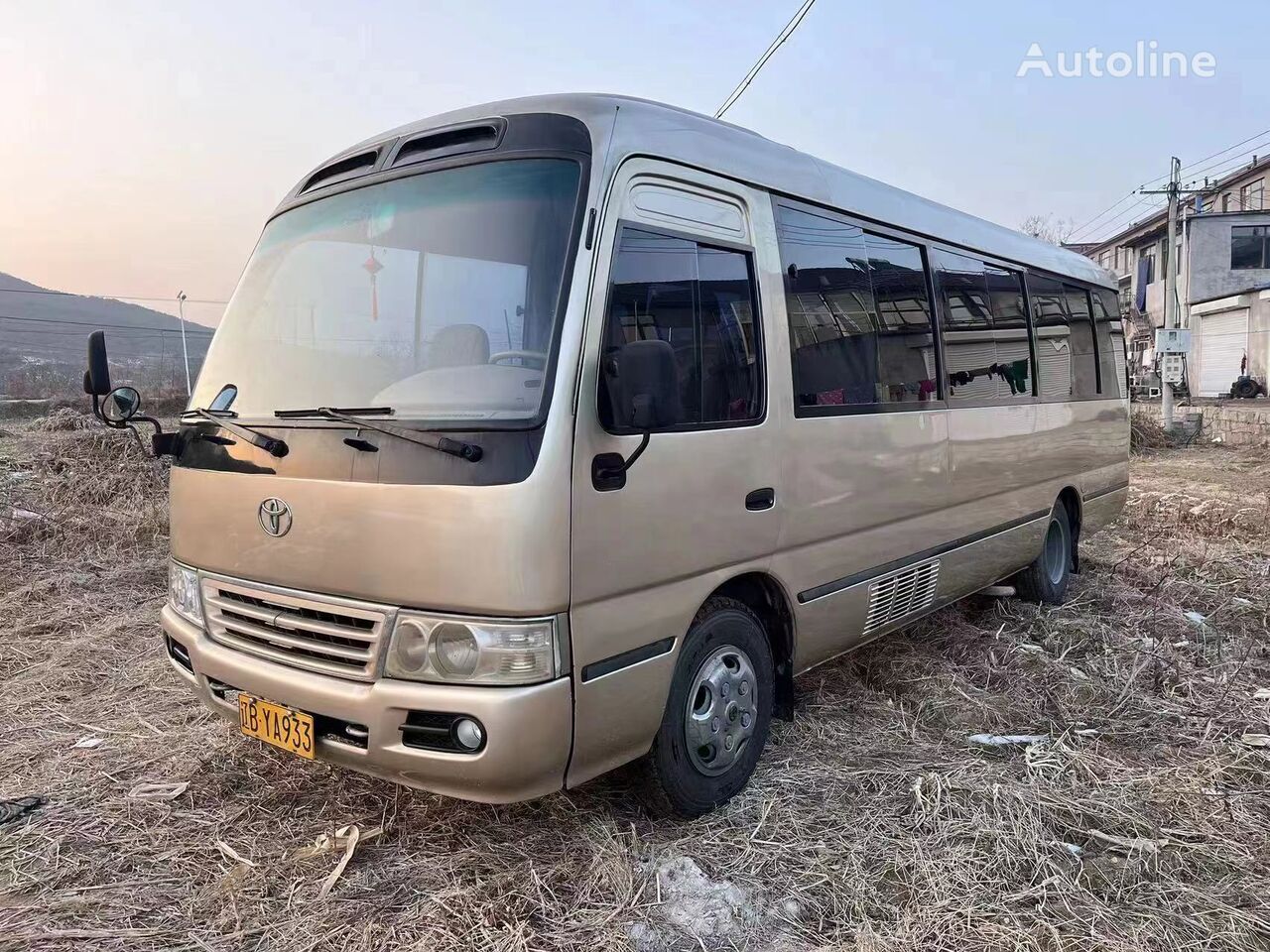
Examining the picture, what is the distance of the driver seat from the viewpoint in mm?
2826

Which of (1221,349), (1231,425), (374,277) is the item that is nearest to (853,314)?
(374,277)

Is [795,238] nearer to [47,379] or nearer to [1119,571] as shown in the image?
[1119,571]

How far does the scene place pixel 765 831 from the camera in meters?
3.24

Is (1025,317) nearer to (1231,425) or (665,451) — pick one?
(665,451)

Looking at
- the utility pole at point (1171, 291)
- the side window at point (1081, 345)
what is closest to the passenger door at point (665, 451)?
the side window at point (1081, 345)

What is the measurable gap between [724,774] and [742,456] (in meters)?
1.27

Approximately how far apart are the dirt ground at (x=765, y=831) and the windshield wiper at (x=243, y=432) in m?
1.47

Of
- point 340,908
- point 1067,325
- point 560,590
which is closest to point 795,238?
point 560,590

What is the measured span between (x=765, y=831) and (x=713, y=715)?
462 millimetres

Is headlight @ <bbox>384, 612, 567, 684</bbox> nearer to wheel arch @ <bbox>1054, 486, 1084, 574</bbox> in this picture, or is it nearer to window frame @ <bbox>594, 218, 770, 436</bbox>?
window frame @ <bbox>594, 218, 770, 436</bbox>

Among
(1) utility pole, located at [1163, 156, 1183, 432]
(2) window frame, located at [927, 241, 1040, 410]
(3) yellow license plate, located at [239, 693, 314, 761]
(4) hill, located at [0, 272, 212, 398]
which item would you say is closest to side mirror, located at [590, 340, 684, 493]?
(3) yellow license plate, located at [239, 693, 314, 761]

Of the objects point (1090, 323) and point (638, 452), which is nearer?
point (638, 452)

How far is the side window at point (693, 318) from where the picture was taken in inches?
113

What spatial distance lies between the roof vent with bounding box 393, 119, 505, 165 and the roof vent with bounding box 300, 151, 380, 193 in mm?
198
